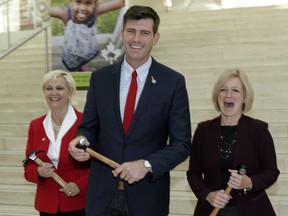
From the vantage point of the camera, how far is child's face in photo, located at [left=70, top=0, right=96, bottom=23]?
7.66 m

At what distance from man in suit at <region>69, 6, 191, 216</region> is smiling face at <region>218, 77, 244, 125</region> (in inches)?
16.3

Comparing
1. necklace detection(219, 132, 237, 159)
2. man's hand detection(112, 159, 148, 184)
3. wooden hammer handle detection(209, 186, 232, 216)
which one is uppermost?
man's hand detection(112, 159, 148, 184)

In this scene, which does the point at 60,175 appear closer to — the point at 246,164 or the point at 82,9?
the point at 246,164

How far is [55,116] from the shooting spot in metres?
3.52

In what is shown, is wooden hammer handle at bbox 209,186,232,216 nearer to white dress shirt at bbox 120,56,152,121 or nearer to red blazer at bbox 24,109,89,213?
white dress shirt at bbox 120,56,152,121

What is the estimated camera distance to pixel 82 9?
7660 mm

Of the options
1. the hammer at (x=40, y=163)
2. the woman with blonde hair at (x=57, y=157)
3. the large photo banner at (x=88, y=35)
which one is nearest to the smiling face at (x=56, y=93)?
the woman with blonde hair at (x=57, y=157)

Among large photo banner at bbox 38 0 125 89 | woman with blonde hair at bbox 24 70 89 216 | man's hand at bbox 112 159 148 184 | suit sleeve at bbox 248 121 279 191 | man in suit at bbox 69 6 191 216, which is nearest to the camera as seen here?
man's hand at bbox 112 159 148 184

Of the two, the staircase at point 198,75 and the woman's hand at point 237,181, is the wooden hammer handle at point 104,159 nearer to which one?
the woman's hand at point 237,181

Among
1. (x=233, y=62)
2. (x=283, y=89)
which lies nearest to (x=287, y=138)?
(x=283, y=89)

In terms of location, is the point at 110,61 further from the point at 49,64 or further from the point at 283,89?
the point at 283,89

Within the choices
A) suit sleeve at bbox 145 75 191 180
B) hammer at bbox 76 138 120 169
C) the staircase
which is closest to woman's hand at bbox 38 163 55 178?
hammer at bbox 76 138 120 169

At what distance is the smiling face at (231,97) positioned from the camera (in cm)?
291

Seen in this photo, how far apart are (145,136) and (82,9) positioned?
545 centimetres
